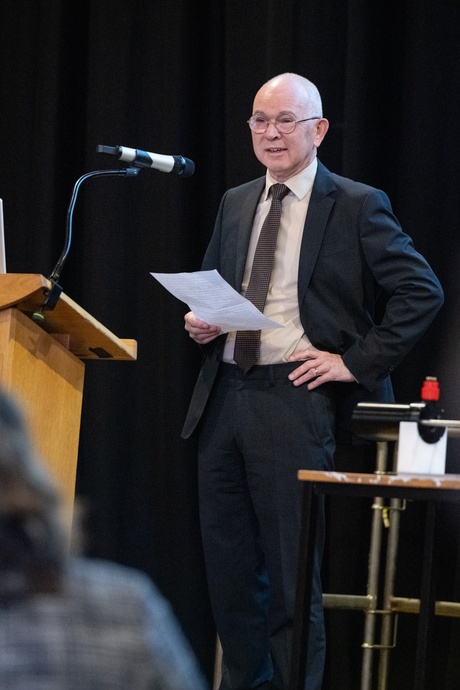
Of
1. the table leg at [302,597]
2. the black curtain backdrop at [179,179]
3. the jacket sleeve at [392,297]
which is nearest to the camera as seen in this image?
the table leg at [302,597]

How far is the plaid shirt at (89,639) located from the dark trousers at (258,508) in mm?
2187

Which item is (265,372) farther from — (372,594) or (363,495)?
(363,495)

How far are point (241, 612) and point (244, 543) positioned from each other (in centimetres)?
20

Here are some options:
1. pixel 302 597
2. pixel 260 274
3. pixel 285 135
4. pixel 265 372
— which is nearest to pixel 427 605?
pixel 302 597

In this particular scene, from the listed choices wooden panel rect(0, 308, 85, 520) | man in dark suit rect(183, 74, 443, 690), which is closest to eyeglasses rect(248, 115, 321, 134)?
man in dark suit rect(183, 74, 443, 690)

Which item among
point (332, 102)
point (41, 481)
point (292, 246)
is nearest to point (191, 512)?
point (292, 246)

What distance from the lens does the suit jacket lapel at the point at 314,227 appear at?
2936 millimetres

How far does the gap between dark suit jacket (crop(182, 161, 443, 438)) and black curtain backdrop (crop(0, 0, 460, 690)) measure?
0.39 metres

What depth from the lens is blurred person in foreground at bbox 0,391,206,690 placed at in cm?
66

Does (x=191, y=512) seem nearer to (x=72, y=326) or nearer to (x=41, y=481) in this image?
(x=72, y=326)

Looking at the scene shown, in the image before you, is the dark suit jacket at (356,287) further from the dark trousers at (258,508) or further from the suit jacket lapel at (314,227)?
the dark trousers at (258,508)

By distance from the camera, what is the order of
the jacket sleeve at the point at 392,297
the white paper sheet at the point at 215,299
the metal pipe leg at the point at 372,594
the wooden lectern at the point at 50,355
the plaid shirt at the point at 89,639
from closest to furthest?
the plaid shirt at the point at 89,639 < the wooden lectern at the point at 50,355 < the white paper sheet at the point at 215,299 < the jacket sleeve at the point at 392,297 < the metal pipe leg at the point at 372,594

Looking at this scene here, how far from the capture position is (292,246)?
302cm

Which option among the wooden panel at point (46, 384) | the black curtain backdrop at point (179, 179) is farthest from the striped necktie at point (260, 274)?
the wooden panel at point (46, 384)
